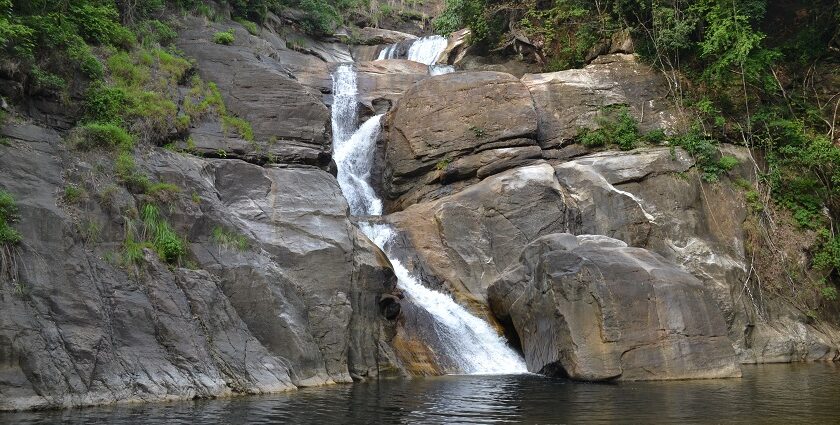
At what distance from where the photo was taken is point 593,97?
89.6 ft

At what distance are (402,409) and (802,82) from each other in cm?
2251

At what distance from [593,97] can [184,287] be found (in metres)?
17.5

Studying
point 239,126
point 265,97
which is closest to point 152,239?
point 239,126

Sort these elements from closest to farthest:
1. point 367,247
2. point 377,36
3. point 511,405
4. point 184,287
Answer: point 511,405 → point 184,287 → point 367,247 → point 377,36

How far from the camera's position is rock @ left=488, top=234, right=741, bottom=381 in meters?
16.7

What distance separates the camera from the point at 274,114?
24.8 meters

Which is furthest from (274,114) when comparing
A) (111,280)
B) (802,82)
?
(802,82)

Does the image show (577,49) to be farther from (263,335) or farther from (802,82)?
(263,335)

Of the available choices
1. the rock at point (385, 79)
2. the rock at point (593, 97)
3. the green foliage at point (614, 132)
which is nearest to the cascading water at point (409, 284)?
the rock at point (385, 79)

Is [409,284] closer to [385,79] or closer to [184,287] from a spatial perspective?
[184,287]

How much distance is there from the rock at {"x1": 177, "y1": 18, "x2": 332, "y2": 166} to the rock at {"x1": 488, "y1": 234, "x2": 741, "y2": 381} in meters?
9.95

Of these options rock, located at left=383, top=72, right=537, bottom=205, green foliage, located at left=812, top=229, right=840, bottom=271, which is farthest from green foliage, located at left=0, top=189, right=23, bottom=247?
green foliage, located at left=812, top=229, right=840, bottom=271

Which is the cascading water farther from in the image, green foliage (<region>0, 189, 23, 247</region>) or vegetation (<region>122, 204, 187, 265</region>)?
green foliage (<region>0, 189, 23, 247</region>)

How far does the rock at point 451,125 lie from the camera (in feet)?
85.3
